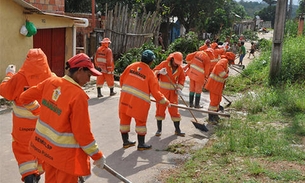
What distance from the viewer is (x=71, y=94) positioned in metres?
3.19

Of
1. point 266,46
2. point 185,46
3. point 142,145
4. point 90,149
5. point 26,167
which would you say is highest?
point 266,46

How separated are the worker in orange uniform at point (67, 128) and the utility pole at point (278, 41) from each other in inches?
374

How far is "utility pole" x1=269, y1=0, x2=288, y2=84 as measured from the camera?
11.5m

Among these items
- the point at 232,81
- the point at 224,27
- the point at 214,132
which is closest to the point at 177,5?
the point at 224,27

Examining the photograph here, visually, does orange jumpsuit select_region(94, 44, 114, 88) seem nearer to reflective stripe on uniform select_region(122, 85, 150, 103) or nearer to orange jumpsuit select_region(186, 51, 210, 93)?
orange jumpsuit select_region(186, 51, 210, 93)

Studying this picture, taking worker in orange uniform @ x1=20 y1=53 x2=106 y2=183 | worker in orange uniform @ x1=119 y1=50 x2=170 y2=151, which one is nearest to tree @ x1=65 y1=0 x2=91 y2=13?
worker in orange uniform @ x1=119 y1=50 x2=170 y2=151

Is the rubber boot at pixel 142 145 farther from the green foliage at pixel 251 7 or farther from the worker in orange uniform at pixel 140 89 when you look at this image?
the green foliage at pixel 251 7

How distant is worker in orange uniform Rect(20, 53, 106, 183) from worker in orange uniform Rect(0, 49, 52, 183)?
27.7 inches

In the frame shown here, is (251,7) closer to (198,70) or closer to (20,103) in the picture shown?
(198,70)

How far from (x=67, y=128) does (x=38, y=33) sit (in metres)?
8.07

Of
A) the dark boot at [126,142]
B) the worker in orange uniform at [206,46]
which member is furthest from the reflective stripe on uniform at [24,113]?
the worker in orange uniform at [206,46]

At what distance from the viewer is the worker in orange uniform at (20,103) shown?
4.05 meters

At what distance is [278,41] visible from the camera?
1163 centimetres

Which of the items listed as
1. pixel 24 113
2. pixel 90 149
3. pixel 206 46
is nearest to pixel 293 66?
pixel 206 46
